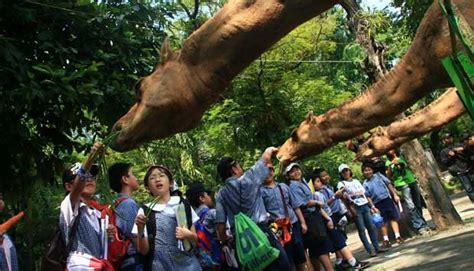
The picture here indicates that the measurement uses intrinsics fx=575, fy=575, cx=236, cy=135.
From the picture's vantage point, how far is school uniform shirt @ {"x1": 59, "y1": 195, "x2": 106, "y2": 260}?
3598 mm

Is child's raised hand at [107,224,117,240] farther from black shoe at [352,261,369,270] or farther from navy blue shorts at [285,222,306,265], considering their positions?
black shoe at [352,261,369,270]

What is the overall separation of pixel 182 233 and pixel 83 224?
0.70m

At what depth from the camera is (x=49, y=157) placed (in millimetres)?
6070

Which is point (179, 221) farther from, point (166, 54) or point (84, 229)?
point (166, 54)

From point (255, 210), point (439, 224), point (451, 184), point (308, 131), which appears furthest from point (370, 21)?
point (451, 184)

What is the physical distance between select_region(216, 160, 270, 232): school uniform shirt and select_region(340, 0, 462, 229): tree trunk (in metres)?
5.78

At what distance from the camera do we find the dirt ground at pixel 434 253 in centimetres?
640

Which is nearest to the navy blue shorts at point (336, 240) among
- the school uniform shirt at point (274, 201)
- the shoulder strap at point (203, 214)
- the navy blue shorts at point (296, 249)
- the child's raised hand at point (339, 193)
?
the child's raised hand at point (339, 193)

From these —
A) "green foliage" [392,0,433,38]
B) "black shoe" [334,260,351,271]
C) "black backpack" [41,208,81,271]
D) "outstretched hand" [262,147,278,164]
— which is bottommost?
"black shoe" [334,260,351,271]

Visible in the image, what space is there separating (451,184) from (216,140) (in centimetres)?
1061

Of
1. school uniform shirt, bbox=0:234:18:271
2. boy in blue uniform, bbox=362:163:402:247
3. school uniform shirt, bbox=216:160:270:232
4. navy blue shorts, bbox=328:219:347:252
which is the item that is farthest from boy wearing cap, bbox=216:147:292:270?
boy in blue uniform, bbox=362:163:402:247

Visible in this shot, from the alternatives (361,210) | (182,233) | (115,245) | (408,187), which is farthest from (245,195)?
(408,187)

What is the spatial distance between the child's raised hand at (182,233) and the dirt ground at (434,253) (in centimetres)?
314

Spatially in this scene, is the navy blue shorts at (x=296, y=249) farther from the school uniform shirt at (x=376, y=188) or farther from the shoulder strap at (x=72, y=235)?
the school uniform shirt at (x=376, y=188)
